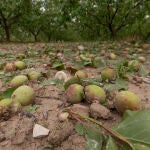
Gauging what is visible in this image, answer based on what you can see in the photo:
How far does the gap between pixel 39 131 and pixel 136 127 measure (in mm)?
553

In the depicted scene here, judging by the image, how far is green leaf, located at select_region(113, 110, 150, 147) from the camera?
106cm

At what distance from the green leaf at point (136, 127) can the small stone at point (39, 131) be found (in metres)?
0.41

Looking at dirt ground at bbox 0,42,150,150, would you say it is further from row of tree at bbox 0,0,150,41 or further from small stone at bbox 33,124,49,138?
row of tree at bbox 0,0,150,41

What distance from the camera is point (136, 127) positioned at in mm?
1120

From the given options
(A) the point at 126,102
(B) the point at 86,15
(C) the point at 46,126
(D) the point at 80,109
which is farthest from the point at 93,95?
(B) the point at 86,15

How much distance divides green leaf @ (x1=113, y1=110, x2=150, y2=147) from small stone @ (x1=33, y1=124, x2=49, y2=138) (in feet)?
1.33

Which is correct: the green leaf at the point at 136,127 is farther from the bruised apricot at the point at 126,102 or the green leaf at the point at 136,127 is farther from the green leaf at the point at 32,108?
the green leaf at the point at 32,108

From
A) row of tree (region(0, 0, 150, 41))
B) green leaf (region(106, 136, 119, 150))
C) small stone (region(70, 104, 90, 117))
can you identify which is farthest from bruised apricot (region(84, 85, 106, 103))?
row of tree (region(0, 0, 150, 41))

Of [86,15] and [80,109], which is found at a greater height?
[86,15]

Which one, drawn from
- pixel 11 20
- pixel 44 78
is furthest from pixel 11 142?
pixel 11 20

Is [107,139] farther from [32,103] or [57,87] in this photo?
[57,87]

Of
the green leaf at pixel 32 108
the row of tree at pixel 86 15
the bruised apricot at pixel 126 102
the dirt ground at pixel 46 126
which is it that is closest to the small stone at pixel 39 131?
the dirt ground at pixel 46 126

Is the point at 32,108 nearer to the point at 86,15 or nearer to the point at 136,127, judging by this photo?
the point at 136,127

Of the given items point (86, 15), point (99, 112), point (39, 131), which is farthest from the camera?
point (86, 15)
